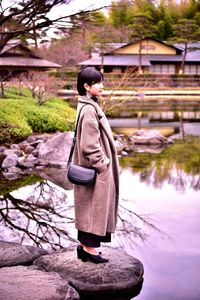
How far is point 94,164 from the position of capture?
3254 mm

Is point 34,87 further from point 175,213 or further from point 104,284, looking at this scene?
point 104,284

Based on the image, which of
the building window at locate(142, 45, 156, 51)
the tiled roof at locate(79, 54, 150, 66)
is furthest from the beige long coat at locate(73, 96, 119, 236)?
the building window at locate(142, 45, 156, 51)

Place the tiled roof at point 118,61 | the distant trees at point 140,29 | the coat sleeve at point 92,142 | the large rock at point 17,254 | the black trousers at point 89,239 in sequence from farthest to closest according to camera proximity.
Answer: the distant trees at point 140,29, the tiled roof at point 118,61, the large rock at point 17,254, the black trousers at point 89,239, the coat sleeve at point 92,142

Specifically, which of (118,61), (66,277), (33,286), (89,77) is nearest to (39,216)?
(66,277)

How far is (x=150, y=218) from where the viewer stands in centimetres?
521

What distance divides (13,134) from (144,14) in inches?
1271

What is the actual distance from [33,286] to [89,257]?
0.57m

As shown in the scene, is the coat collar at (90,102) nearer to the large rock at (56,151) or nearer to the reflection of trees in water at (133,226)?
the reflection of trees in water at (133,226)

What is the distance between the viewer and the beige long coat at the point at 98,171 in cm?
326

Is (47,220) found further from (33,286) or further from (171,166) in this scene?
(171,166)

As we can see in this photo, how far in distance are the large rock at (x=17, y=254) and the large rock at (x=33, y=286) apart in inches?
9.4

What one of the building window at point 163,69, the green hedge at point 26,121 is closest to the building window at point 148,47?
the building window at point 163,69

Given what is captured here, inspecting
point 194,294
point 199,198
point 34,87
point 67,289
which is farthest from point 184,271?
point 34,87

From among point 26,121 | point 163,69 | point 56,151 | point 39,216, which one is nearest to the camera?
point 39,216
